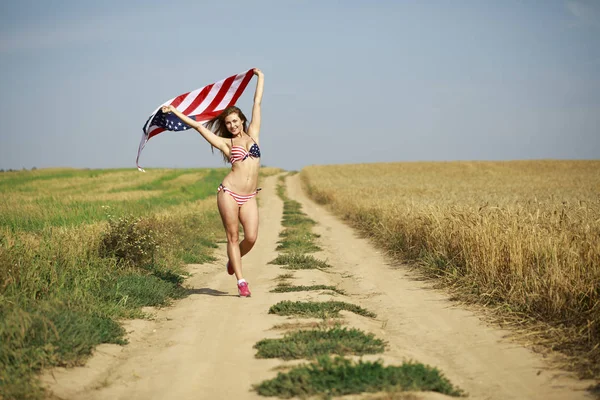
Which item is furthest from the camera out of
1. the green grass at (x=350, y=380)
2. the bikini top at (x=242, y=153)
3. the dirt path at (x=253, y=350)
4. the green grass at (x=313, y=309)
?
the bikini top at (x=242, y=153)

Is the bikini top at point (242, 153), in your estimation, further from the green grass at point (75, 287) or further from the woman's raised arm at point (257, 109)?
the green grass at point (75, 287)

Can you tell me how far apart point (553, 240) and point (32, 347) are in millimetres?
6334

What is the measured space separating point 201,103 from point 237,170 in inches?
83.2

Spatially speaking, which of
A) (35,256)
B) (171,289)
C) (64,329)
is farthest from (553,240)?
(35,256)

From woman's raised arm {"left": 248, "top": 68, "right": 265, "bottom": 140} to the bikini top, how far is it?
9.0 inches

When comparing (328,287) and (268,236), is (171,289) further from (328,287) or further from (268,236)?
(268,236)

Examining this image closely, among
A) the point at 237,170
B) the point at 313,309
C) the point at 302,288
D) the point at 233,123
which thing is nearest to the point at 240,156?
the point at 237,170

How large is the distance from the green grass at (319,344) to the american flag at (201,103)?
189 inches

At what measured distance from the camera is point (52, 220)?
14.5m

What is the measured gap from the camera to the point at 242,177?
26.7 ft

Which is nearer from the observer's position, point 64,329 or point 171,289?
point 64,329

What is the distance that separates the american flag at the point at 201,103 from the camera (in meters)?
Answer: 9.49

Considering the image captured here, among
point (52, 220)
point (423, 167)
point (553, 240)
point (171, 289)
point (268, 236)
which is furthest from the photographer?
point (423, 167)

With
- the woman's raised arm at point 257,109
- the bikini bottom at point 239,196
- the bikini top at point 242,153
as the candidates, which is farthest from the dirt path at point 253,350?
the woman's raised arm at point 257,109
